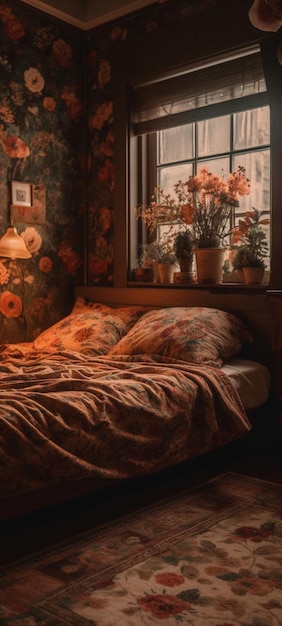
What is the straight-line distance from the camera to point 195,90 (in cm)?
388

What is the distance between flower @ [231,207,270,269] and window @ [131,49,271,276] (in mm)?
139

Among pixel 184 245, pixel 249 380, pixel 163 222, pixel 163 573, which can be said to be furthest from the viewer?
pixel 163 222

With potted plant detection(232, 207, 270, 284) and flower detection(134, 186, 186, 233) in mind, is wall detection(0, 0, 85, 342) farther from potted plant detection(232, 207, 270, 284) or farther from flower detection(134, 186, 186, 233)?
potted plant detection(232, 207, 270, 284)

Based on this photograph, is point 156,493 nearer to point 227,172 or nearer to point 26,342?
point 26,342

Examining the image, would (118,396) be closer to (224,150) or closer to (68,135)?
(224,150)

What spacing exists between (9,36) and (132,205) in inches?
51.0

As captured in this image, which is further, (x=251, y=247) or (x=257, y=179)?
(x=257, y=179)

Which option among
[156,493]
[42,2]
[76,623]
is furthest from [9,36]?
[76,623]

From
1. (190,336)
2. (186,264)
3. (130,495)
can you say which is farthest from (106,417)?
(186,264)

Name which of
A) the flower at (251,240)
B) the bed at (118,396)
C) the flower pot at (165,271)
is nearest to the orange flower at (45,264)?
the bed at (118,396)

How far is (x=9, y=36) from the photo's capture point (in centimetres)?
400

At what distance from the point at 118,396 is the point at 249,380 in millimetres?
932

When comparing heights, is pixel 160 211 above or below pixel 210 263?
above

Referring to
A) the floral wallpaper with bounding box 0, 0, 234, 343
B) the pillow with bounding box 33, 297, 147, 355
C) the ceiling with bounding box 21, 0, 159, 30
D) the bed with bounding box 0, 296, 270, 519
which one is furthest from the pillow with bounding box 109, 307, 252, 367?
the ceiling with bounding box 21, 0, 159, 30
